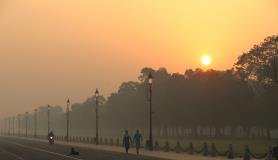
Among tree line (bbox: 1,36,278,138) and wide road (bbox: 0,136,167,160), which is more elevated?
tree line (bbox: 1,36,278,138)

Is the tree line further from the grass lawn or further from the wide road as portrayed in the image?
the wide road

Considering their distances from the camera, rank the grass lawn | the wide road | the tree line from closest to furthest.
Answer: the wide road → the grass lawn → the tree line

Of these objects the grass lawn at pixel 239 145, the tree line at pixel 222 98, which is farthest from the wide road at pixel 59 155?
the tree line at pixel 222 98

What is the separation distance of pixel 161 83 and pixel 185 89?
54.2 ft

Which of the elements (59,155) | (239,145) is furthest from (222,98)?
(59,155)

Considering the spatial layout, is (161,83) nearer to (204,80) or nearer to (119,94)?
(204,80)

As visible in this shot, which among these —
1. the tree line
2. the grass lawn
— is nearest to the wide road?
the grass lawn

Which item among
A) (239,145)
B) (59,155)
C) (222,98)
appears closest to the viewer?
(59,155)

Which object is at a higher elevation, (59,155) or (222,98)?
(222,98)

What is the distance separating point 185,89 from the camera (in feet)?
447

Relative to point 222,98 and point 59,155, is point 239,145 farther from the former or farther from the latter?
point 222,98

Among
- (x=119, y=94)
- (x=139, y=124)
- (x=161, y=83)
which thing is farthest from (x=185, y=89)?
(x=119, y=94)

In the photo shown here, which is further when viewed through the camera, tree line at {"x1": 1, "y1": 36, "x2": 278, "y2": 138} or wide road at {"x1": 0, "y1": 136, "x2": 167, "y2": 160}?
tree line at {"x1": 1, "y1": 36, "x2": 278, "y2": 138}

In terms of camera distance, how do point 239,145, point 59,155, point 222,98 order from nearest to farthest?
point 59,155 < point 239,145 < point 222,98
